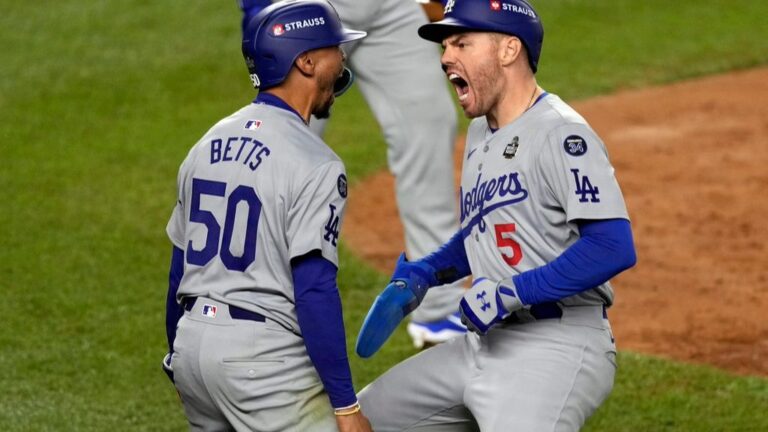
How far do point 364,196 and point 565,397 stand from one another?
5040mm

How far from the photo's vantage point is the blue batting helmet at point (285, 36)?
414 centimetres

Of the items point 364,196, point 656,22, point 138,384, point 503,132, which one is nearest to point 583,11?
point 656,22

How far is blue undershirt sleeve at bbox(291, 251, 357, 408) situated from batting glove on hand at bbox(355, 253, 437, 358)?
377 mm

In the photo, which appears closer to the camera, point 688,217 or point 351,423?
point 351,423

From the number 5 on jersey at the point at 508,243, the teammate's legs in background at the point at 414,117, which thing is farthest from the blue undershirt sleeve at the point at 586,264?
the teammate's legs in background at the point at 414,117

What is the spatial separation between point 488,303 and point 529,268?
192mm

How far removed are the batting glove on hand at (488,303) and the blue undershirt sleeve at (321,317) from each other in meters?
0.41

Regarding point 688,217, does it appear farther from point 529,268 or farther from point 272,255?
point 272,255

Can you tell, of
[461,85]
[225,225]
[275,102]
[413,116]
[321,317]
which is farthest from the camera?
[413,116]

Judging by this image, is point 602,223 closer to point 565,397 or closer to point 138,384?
point 565,397

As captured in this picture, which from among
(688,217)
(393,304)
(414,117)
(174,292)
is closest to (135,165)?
(414,117)

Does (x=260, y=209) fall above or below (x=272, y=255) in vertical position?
above

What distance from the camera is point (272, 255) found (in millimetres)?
4070

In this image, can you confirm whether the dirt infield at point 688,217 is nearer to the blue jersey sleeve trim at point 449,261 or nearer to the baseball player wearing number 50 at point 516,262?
the blue jersey sleeve trim at point 449,261
